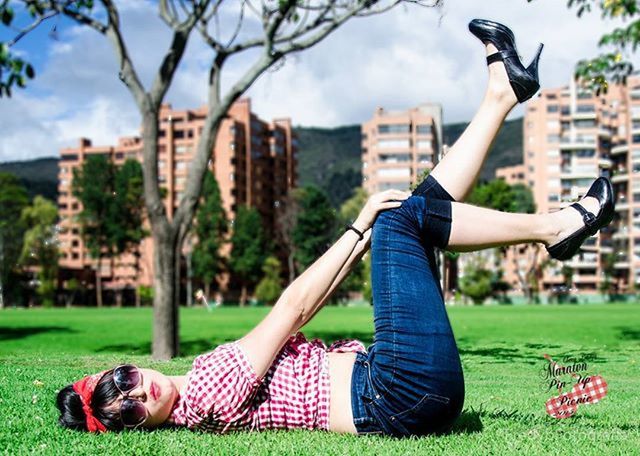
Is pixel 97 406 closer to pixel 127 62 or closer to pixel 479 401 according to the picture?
pixel 479 401

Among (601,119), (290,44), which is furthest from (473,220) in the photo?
(601,119)

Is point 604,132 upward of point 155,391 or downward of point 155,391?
upward

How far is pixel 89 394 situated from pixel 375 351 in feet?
4.67

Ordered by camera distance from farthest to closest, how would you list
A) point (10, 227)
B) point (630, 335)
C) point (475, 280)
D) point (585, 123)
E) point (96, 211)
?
point (585, 123), point (96, 211), point (10, 227), point (475, 280), point (630, 335)

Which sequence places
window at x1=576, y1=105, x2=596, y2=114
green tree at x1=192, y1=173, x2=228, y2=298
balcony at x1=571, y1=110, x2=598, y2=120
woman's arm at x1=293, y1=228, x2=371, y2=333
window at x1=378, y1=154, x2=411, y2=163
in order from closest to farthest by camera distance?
woman's arm at x1=293, y1=228, x2=371, y2=333 → green tree at x1=192, y1=173, x2=228, y2=298 → balcony at x1=571, y1=110, x2=598, y2=120 → window at x1=576, y1=105, x2=596, y2=114 → window at x1=378, y1=154, x2=411, y2=163

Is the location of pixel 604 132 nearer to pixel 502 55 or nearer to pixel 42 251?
pixel 42 251

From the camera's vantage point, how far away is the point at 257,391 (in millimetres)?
3809

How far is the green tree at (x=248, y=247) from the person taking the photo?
77062 millimetres

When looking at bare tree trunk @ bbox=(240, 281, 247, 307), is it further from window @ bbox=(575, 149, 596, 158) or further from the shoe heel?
the shoe heel

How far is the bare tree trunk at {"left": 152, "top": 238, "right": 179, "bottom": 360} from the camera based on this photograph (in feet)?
37.4

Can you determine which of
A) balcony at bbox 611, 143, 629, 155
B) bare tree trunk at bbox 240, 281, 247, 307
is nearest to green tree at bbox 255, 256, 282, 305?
bare tree trunk at bbox 240, 281, 247, 307

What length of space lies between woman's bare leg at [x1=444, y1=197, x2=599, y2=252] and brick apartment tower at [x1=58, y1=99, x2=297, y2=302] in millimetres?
82524

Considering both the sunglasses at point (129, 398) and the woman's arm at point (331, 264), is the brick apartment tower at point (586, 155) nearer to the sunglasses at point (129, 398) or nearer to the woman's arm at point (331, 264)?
the woman's arm at point (331, 264)

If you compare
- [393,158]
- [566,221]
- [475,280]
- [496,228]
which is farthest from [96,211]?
[496,228]
